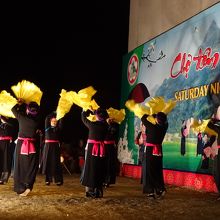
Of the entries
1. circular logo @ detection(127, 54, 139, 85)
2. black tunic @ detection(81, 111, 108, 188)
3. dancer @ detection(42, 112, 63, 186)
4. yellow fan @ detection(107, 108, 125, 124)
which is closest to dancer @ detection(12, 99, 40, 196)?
black tunic @ detection(81, 111, 108, 188)

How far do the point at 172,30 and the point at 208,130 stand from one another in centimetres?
376

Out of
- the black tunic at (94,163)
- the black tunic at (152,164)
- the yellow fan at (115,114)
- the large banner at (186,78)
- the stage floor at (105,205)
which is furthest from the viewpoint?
the yellow fan at (115,114)

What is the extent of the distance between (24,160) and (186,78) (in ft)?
15.0

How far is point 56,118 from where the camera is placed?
9.30 metres

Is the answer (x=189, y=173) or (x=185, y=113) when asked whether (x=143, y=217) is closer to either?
(x=189, y=173)

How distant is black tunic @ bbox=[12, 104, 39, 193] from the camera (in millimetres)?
7629

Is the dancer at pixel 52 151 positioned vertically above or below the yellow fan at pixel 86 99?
below

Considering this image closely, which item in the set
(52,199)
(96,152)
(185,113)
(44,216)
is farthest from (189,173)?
(44,216)

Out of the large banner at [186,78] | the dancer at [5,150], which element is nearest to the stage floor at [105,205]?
the dancer at [5,150]

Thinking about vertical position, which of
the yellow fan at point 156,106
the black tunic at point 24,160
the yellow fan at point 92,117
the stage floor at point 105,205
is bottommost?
the stage floor at point 105,205

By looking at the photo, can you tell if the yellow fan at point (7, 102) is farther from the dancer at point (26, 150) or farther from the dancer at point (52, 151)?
the dancer at point (52, 151)

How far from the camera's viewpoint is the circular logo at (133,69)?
13.3m

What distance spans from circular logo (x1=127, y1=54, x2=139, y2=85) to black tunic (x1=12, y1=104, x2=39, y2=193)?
6.05 m

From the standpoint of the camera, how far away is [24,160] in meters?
7.70
